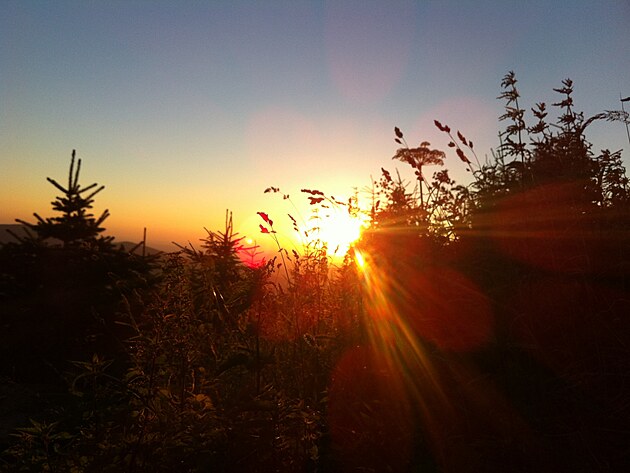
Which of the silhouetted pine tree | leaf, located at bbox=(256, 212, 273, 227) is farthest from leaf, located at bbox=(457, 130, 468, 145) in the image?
the silhouetted pine tree

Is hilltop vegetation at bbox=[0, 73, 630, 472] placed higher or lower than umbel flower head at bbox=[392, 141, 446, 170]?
lower

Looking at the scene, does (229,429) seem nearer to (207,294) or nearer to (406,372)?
(207,294)

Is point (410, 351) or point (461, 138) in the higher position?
point (461, 138)

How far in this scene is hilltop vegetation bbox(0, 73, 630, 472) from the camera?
6.61 ft

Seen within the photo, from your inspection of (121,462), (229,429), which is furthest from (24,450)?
(229,429)

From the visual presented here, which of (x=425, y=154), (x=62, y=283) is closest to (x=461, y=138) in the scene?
(x=425, y=154)

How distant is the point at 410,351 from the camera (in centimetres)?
276

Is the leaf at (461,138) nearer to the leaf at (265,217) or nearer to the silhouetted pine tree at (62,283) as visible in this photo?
the leaf at (265,217)

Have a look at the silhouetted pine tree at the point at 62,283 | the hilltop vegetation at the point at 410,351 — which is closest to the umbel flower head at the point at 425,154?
the hilltop vegetation at the point at 410,351

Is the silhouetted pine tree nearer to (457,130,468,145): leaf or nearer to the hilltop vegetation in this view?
the hilltop vegetation

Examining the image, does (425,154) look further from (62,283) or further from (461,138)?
(62,283)

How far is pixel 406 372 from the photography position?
2.62 m

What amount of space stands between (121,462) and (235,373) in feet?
4.09

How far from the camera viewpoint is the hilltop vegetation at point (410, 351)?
201 cm
